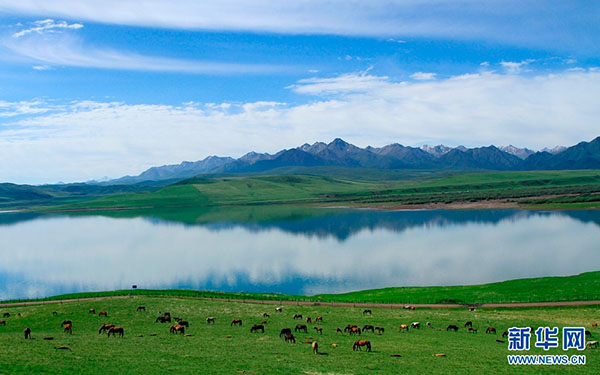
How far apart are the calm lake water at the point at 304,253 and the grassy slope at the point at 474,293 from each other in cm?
631

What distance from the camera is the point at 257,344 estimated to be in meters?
28.5

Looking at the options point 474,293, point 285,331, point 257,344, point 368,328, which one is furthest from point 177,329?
point 474,293

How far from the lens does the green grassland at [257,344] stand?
22094mm

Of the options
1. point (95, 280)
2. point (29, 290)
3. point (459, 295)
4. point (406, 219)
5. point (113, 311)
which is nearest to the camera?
point (113, 311)

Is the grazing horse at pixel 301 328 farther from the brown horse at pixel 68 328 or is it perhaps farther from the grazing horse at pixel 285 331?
the brown horse at pixel 68 328

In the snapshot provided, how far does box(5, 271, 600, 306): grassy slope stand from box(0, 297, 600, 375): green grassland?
631 centimetres

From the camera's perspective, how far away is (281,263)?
84625 mm

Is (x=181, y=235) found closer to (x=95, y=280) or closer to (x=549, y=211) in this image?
(x=95, y=280)

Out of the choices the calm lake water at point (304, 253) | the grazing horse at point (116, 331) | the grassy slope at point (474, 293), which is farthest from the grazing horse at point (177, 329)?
the calm lake water at point (304, 253)

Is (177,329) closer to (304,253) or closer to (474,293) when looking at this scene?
(474,293)

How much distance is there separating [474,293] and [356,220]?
325 feet


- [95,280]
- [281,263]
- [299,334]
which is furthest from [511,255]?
[95,280]

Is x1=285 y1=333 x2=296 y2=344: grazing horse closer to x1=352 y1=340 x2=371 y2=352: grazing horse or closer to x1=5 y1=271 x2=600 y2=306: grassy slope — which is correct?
x1=352 y1=340 x2=371 y2=352: grazing horse

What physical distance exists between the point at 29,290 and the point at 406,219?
381 feet
